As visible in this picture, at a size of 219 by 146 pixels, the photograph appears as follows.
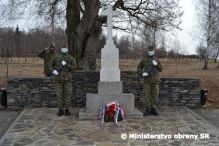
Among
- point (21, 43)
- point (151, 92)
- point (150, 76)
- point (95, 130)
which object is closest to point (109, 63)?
point (150, 76)

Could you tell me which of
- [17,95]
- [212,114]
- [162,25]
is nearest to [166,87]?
[212,114]

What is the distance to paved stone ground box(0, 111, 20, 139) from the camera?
9141 millimetres

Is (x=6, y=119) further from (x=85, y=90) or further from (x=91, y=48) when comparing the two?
(x=91, y=48)

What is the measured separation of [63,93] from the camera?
10.5 meters

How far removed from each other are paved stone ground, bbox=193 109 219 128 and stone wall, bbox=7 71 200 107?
1.67 feet

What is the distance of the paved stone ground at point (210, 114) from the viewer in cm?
1027

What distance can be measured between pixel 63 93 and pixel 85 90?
74.0 inches

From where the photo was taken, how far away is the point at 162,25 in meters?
17.9

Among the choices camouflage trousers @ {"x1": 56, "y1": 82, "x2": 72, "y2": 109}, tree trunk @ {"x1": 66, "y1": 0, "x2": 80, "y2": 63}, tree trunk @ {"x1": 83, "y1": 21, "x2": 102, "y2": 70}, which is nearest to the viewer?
camouflage trousers @ {"x1": 56, "y1": 82, "x2": 72, "y2": 109}

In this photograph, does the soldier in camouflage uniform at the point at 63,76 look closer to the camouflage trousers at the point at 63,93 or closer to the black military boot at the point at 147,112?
the camouflage trousers at the point at 63,93

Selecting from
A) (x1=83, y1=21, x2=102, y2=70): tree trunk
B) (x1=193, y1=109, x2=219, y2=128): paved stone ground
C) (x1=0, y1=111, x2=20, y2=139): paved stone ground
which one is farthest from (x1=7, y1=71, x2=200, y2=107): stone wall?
(x1=83, y1=21, x2=102, y2=70): tree trunk

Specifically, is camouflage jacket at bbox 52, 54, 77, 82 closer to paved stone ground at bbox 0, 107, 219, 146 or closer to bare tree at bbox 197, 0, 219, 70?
paved stone ground at bbox 0, 107, 219, 146

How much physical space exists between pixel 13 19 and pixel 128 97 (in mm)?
8473

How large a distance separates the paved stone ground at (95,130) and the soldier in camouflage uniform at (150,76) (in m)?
0.42
